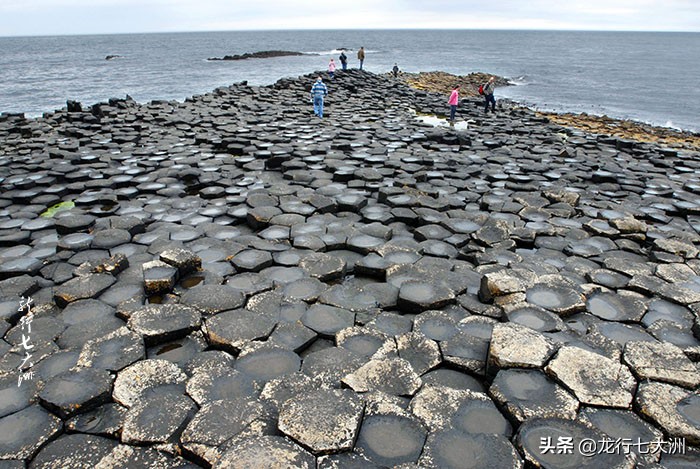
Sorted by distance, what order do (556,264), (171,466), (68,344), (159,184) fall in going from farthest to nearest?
(159,184), (556,264), (68,344), (171,466)

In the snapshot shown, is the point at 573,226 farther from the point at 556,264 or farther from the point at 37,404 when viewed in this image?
the point at 37,404

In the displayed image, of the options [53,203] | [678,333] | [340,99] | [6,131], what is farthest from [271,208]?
[340,99]

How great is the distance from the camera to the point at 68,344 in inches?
160

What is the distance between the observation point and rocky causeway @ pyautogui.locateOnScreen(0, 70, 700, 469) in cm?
298

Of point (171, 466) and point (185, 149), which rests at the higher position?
point (185, 149)

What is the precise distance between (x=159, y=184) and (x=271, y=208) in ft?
9.03

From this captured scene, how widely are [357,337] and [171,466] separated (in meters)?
1.87

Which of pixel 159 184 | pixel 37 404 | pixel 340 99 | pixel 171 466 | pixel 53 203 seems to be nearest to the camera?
pixel 171 466

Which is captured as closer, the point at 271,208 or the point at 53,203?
the point at 271,208

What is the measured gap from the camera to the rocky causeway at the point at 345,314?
9.77 feet

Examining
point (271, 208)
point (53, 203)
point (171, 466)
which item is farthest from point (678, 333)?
point (53, 203)

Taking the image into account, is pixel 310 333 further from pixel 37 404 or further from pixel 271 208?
pixel 271 208

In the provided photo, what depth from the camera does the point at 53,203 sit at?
786 cm

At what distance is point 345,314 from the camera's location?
4535mm
